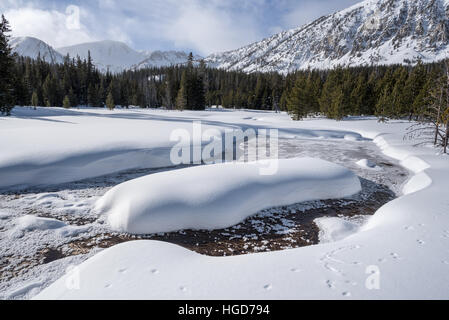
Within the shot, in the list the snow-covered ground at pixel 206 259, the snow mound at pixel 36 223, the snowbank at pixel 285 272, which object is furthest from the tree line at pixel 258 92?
the snow mound at pixel 36 223

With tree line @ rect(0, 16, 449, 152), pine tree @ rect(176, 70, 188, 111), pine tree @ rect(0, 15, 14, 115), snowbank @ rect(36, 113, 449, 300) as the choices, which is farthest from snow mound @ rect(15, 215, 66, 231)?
pine tree @ rect(176, 70, 188, 111)

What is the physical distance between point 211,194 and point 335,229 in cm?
273

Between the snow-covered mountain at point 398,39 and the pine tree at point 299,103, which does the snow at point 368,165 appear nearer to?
the pine tree at point 299,103

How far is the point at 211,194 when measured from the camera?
5.19 metres

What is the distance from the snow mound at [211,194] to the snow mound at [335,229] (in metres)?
1.15

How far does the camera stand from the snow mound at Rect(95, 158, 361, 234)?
185 inches

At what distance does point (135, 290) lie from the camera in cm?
244

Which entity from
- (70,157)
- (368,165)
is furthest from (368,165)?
(70,157)

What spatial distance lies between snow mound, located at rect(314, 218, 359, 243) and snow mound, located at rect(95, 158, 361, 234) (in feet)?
3.78

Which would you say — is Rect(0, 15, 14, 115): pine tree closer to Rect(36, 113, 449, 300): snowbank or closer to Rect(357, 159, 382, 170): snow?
Rect(36, 113, 449, 300): snowbank

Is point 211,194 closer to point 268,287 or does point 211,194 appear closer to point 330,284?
point 268,287
